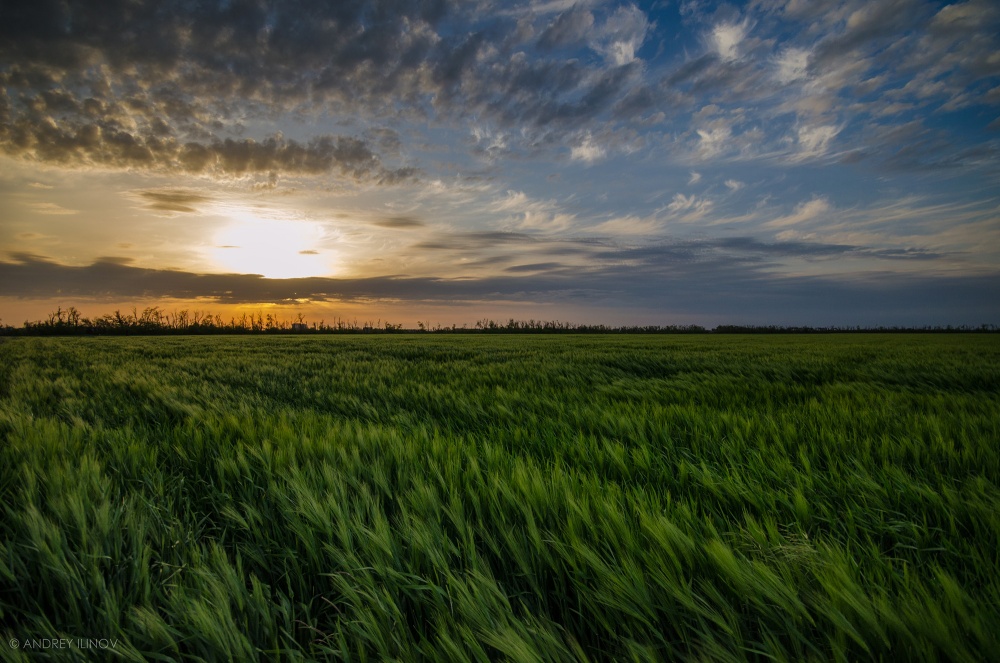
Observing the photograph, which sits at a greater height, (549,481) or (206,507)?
Answer: (549,481)

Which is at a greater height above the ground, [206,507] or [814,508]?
[814,508]

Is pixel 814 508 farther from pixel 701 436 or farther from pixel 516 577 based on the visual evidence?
pixel 516 577

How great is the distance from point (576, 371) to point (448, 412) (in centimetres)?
395

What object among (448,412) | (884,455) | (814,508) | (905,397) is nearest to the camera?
(814,508)

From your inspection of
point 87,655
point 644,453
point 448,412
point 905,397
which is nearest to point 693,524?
point 644,453

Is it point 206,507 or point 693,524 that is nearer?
point 693,524

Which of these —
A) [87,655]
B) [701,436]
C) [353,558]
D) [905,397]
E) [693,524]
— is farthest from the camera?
[905,397]

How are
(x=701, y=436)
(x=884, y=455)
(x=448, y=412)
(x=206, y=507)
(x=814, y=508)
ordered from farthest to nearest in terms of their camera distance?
1. (x=448, y=412)
2. (x=701, y=436)
3. (x=884, y=455)
4. (x=206, y=507)
5. (x=814, y=508)

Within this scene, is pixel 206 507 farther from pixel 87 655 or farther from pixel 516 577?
pixel 516 577

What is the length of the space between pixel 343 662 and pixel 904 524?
5.90 ft

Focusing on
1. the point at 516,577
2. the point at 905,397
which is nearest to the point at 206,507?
the point at 516,577

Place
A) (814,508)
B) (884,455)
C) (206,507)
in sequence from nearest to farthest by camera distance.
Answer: (814,508)
(206,507)
(884,455)

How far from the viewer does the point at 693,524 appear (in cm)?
146

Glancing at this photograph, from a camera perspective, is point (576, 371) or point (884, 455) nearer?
point (884, 455)
